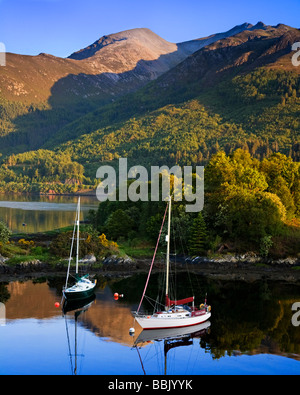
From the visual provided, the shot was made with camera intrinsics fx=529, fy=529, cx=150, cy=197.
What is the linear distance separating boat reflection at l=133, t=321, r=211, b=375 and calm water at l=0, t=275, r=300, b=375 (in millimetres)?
82

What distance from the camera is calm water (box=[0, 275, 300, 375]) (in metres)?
35.7

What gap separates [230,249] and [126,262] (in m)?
15.6

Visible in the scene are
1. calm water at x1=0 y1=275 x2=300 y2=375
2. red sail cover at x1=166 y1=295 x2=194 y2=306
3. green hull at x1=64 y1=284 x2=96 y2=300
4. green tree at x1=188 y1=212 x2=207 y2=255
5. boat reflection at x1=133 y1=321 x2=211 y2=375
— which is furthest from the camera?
green tree at x1=188 y1=212 x2=207 y2=255

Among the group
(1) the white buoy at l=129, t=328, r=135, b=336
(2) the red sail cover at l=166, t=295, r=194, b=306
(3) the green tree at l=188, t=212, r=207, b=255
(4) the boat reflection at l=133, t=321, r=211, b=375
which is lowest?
(4) the boat reflection at l=133, t=321, r=211, b=375

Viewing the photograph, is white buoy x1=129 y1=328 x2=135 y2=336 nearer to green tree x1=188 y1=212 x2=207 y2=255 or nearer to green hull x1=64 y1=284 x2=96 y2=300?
green hull x1=64 y1=284 x2=96 y2=300

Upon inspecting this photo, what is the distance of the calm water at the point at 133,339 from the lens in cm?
3566

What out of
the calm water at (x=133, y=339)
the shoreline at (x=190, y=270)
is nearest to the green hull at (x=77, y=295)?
the calm water at (x=133, y=339)

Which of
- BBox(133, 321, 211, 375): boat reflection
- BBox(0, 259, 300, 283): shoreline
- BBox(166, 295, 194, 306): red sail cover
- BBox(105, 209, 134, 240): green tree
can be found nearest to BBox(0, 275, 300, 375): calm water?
BBox(133, 321, 211, 375): boat reflection

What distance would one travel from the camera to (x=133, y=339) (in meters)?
41.2

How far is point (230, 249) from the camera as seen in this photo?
75375mm

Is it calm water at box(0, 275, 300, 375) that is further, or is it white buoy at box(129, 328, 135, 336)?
white buoy at box(129, 328, 135, 336)

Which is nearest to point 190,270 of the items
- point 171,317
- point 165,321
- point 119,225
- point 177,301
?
point 119,225

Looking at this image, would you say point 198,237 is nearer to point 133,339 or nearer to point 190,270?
point 190,270
